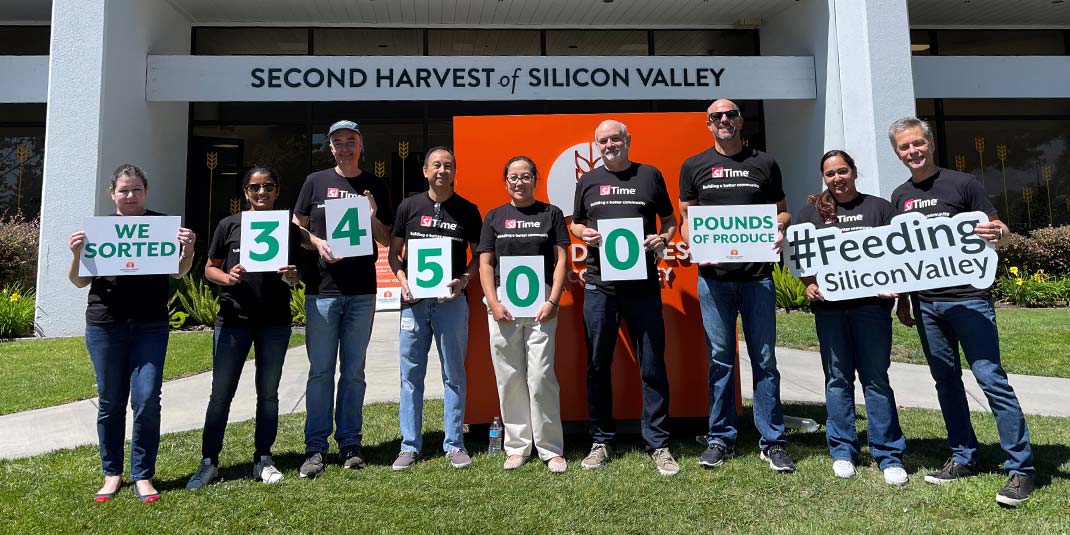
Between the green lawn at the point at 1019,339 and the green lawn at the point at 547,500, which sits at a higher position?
the green lawn at the point at 1019,339

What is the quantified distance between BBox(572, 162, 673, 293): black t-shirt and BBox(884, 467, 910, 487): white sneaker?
1.57 metres

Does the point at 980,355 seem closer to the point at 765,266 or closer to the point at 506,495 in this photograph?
the point at 765,266

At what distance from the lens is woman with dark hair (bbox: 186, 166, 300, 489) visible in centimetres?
354

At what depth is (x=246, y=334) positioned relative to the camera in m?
3.55

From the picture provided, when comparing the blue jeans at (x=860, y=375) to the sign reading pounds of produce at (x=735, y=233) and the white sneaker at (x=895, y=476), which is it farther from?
the sign reading pounds of produce at (x=735, y=233)

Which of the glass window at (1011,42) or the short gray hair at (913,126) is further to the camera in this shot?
the glass window at (1011,42)

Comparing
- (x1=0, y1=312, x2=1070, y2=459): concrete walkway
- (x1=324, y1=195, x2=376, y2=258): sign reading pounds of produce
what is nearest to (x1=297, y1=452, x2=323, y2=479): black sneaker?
(x1=324, y1=195, x2=376, y2=258): sign reading pounds of produce

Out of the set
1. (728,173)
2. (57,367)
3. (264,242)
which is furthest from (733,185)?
(57,367)

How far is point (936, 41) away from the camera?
14141 millimetres

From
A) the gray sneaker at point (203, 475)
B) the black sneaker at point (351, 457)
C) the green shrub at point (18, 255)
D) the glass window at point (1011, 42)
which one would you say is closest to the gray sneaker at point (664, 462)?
the black sneaker at point (351, 457)

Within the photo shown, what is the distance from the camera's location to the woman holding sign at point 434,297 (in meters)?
3.77

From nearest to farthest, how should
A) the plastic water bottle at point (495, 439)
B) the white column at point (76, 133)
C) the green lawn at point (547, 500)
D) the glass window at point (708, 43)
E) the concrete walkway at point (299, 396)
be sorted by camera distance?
1. the green lawn at point (547, 500)
2. the plastic water bottle at point (495, 439)
3. the concrete walkway at point (299, 396)
4. the white column at point (76, 133)
5. the glass window at point (708, 43)

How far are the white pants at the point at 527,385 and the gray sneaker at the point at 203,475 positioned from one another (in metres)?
1.69

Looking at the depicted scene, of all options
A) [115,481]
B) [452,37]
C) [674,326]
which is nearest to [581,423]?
[674,326]
